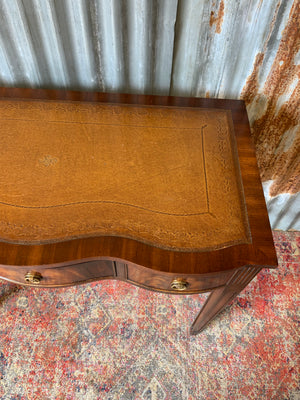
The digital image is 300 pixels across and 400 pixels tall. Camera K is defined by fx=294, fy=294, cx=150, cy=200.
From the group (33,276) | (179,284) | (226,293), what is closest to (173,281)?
(179,284)

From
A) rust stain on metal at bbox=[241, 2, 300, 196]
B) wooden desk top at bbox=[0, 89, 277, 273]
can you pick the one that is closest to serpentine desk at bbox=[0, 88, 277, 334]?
wooden desk top at bbox=[0, 89, 277, 273]

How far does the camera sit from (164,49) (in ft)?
2.58

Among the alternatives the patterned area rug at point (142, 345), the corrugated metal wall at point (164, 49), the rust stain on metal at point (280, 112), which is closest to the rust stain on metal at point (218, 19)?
the corrugated metal wall at point (164, 49)

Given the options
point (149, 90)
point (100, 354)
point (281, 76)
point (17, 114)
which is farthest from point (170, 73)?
point (100, 354)

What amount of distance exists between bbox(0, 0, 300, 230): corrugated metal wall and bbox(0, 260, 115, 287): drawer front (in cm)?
54

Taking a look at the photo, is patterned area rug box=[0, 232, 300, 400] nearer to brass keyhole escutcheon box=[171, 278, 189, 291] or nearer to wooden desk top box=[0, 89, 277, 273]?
brass keyhole escutcheon box=[171, 278, 189, 291]

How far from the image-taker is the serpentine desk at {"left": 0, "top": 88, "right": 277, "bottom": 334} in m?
0.59

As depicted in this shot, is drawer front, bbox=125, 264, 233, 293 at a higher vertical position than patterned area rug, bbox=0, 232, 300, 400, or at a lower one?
higher

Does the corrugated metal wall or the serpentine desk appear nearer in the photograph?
the serpentine desk

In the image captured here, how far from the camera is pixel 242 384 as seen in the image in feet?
3.48

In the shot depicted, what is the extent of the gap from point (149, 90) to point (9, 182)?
49 centimetres

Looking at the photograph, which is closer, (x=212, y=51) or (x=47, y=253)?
(x=47, y=253)

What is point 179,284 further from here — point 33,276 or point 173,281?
point 33,276

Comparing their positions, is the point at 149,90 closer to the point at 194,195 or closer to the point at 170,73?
the point at 170,73
